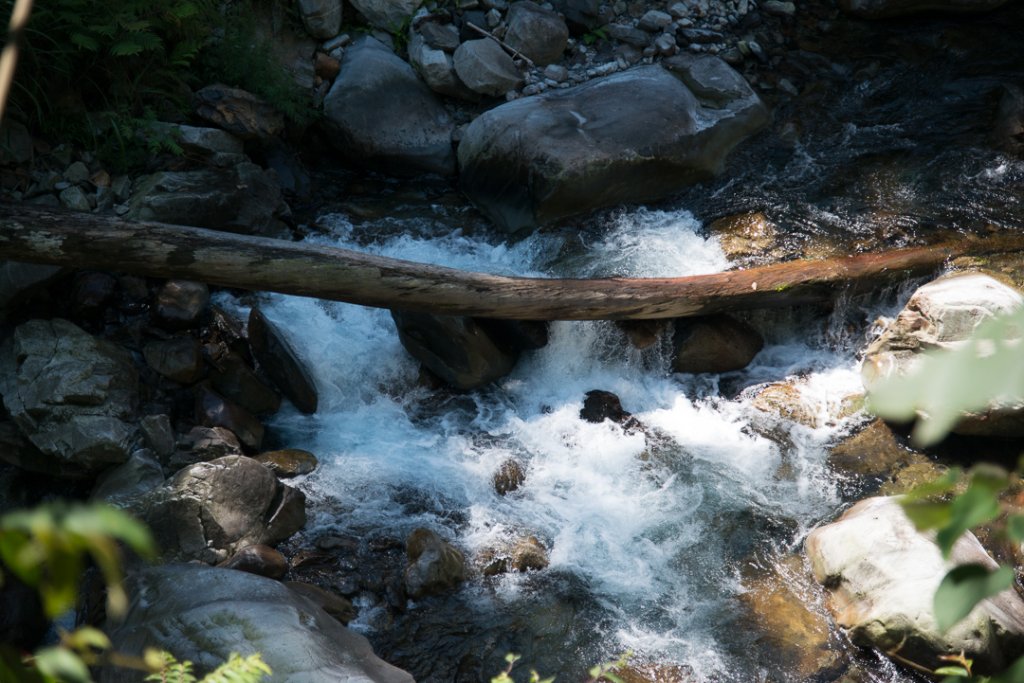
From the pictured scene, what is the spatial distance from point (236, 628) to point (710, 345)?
374cm

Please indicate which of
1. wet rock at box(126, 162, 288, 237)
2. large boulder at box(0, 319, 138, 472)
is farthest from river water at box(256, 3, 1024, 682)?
large boulder at box(0, 319, 138, 472)

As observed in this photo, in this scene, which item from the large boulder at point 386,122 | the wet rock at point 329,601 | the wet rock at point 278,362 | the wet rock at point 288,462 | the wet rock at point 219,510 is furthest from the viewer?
the large boulder at point 386,122

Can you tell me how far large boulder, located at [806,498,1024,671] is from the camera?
3.99 m

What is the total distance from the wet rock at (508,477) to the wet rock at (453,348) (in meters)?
0.77

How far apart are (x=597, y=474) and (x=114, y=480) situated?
280 centimetres

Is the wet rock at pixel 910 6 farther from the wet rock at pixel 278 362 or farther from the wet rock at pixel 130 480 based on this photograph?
the wet rock at pixel 130 480

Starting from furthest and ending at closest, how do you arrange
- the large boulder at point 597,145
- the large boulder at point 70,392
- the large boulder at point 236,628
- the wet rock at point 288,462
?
the large boulder at point 597,145
the wet rock at point 288,462
the large boulder at point 70,392
the large boulder at point 236,628

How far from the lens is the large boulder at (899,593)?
157 inches

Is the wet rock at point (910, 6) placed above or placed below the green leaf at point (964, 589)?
below

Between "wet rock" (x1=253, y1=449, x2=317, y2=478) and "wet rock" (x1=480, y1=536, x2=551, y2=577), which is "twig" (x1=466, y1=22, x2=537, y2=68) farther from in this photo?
"wet rock" (x1=480, y1=536, x2=551, y2=577)

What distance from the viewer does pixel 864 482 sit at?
516cm

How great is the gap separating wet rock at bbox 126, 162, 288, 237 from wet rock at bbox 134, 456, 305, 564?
6.87 feet

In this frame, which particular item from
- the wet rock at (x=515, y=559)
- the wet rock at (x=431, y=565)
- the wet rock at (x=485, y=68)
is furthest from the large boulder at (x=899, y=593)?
the wet rock at (x=485, y=68)

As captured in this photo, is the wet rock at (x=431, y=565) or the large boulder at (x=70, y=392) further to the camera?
the large boulder at (x=70, y=392)
